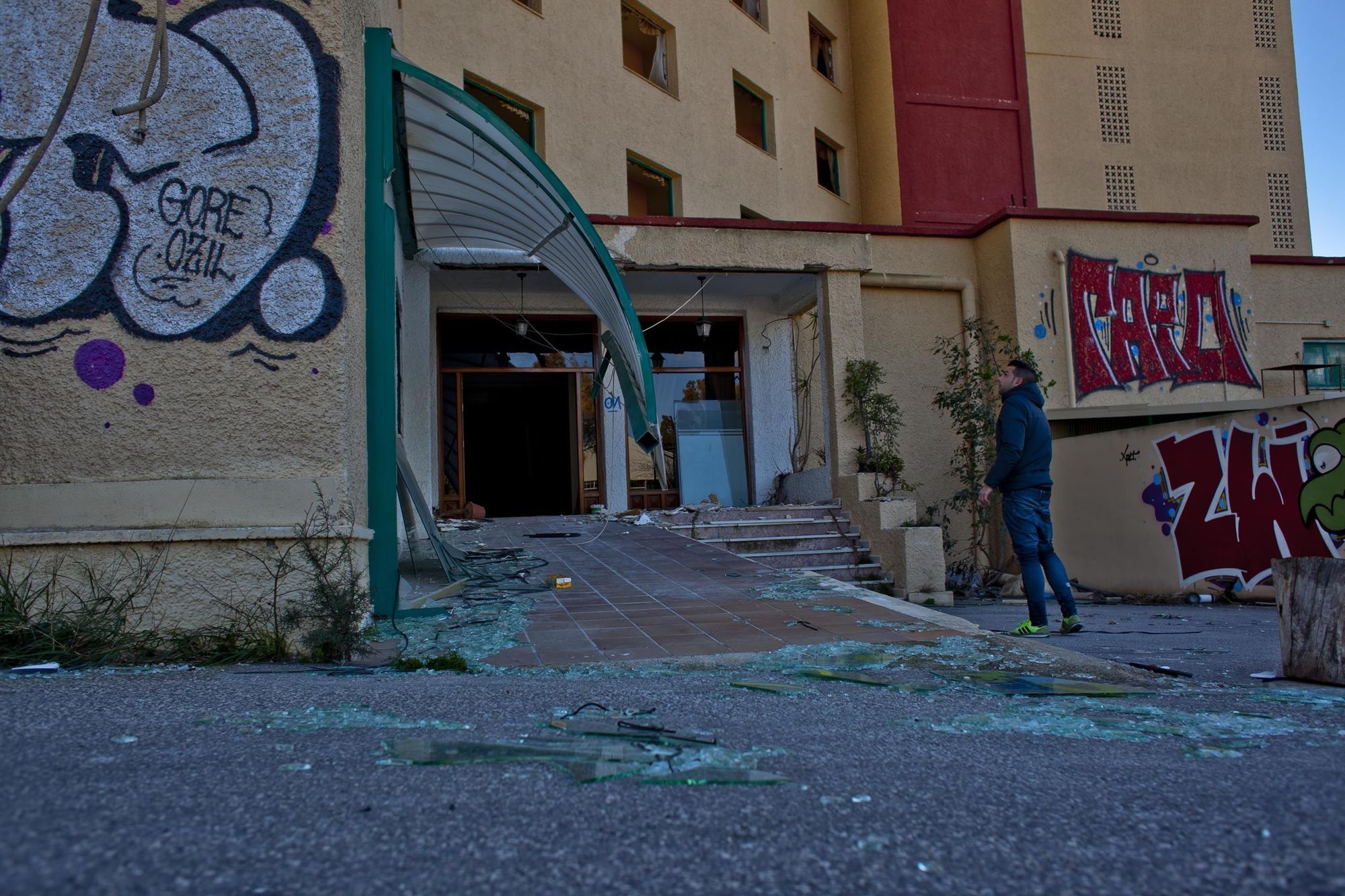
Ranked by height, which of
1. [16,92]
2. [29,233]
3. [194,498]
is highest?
[16,92]

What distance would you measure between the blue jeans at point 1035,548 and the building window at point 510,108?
9632 millimetres

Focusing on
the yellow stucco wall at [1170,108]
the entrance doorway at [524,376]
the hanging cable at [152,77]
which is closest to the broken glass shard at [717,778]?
the hanging cable at [152,77]

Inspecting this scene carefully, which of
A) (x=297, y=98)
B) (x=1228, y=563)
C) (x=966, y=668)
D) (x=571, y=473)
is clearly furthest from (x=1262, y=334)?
(x=297, y=98)

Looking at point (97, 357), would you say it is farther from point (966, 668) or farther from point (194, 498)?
point (966, 668)

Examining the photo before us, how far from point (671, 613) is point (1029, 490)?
2.38m

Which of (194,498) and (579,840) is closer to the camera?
(579,840)

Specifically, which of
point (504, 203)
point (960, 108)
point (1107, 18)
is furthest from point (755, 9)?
point (504, 203)

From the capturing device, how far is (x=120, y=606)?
4020 mm

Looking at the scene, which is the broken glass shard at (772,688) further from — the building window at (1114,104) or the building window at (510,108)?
the building window at (1114,104)

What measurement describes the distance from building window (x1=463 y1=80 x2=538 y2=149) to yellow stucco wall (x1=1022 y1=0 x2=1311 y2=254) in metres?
10.5

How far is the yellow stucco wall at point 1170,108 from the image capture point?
18.6 meters

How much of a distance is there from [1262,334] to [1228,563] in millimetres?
6314

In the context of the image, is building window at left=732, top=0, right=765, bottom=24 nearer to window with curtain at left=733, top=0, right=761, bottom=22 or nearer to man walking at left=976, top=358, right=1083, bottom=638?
window with curtain at left=733, top=0, right=761, bottom=22

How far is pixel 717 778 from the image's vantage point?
2.24 metres
